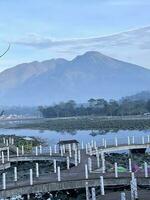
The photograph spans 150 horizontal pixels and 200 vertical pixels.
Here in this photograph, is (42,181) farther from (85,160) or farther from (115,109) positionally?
(115,109)

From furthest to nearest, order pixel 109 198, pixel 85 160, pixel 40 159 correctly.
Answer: pixel 40 159 < pixel 85 160 < pixel 109 198

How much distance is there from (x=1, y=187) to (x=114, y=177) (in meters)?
5.43

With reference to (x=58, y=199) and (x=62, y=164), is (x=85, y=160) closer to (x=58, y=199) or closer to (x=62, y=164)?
(x=62, y=164)

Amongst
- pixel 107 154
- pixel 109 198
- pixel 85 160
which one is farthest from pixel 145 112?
pixel 109 198

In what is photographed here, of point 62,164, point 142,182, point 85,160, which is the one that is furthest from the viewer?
point 62,164

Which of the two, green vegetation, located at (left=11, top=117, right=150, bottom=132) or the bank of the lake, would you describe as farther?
the bank of the lake

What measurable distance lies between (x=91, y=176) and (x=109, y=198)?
15.5 ft

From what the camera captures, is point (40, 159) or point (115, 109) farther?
point (115, 109)

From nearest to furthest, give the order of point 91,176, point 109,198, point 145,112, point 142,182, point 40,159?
1. point 109,198
2. point 142,182
3. point 91,176
4. point 40,159
5. point 145,112

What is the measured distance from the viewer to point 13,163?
129 feet

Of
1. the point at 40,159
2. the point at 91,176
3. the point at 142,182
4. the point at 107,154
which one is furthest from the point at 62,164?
the point at 142,182

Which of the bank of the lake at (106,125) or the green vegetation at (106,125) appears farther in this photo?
the bank of the lake at (106,125)

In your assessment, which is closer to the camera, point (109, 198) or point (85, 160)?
→ point (109, 198)

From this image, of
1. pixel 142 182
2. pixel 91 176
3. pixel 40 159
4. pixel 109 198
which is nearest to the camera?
pixel 109 198
